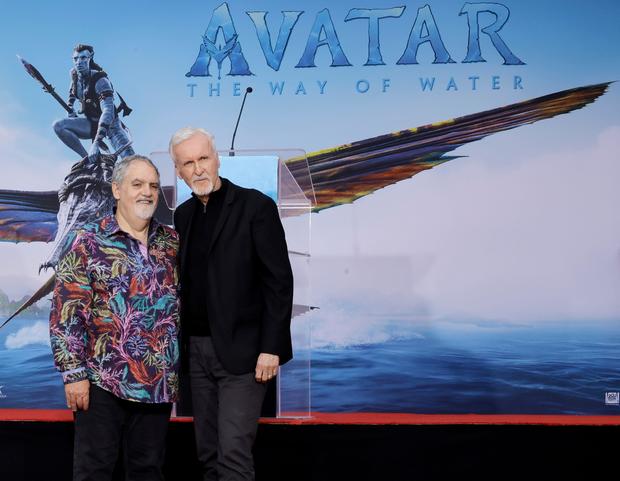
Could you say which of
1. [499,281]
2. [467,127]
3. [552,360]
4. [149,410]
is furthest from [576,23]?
[149,410]

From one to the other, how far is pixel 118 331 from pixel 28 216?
2.39m

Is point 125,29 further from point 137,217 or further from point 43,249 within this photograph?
point 137,217

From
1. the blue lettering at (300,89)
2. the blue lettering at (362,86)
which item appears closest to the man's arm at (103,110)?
the blue lettering at (300,89)

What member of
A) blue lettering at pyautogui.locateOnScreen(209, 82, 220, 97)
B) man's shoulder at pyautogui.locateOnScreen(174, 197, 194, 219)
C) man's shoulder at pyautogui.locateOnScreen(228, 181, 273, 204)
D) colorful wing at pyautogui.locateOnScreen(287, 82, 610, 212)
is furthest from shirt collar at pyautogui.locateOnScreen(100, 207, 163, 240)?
blue lettering at pyautogui.locateOnScreen(209, 82, 220, 97)

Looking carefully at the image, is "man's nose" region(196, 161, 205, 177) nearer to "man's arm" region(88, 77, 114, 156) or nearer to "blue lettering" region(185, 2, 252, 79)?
"blue lettering" region(185, 2, 252, 79)

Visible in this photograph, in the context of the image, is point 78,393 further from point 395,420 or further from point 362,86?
point 362,86

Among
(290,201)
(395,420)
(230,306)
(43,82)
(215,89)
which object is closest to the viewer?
(230,306)

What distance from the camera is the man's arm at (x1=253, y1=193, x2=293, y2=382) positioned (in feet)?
6.18

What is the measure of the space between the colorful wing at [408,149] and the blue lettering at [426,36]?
350 millimetres

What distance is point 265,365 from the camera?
6.16ft

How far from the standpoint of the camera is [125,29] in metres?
3.88

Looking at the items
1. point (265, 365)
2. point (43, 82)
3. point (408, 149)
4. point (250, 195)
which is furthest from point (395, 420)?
point (43, 82)

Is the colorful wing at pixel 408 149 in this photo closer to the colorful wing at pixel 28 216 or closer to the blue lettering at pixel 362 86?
the blue lettering at pixel 362 86

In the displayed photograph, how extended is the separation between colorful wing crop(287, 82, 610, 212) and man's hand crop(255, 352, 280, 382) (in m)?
1.93
